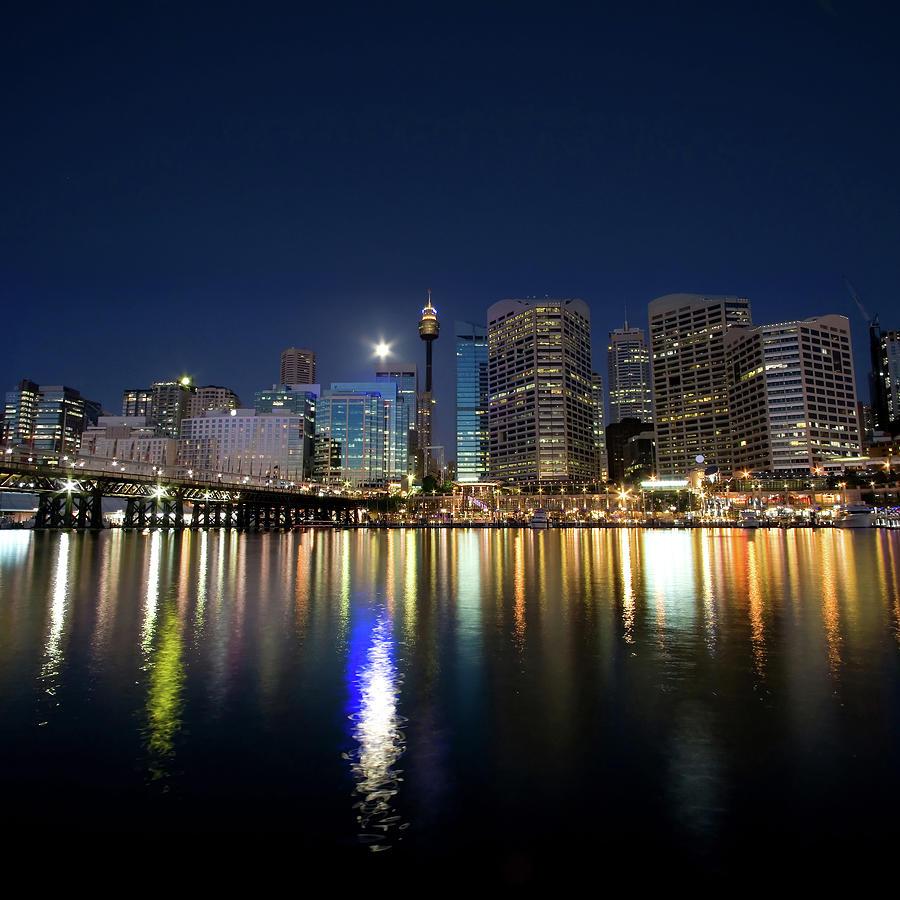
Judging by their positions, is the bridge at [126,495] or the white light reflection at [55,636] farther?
the bridge at [126,495]

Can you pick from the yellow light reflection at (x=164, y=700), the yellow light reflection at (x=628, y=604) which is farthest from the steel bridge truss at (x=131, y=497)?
the yellow light reflection at (x=628, y=604)

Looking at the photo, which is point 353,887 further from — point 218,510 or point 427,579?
point 218,510

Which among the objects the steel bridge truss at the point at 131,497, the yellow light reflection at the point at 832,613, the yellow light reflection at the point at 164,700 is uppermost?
the steel bridge truss at the point at 131,497

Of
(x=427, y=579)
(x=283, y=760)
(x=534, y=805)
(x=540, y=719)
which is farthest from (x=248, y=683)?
(x=427, y=579)

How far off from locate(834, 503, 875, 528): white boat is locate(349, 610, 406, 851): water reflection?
178 metres

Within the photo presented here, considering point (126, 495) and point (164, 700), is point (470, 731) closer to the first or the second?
point (164, 700)

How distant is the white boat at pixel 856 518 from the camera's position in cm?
15975

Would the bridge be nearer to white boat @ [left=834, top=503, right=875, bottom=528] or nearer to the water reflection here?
the water reflection

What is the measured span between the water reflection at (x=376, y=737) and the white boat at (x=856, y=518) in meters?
178

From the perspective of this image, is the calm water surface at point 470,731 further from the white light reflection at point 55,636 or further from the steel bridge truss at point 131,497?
the steel bridge truss at point 131,497

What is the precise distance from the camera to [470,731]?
468 inches

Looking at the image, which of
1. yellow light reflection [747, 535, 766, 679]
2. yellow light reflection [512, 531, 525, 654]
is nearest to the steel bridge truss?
yellow light reflection [512, 531, 525, 654]

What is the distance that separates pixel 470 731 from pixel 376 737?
1833 mm

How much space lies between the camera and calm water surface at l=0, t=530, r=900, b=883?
8.28 m
